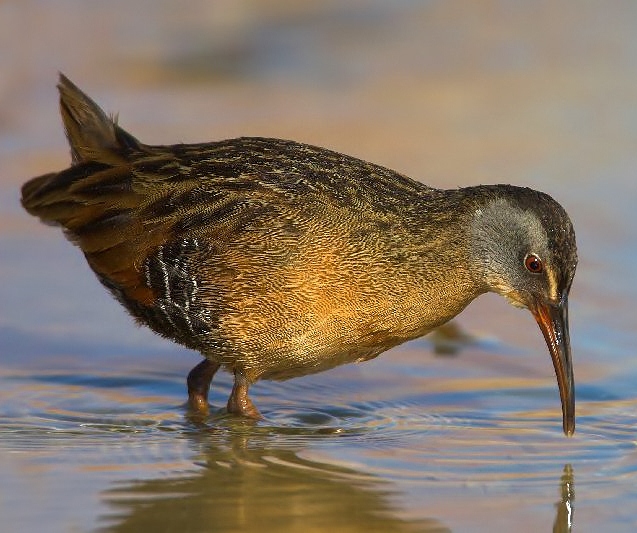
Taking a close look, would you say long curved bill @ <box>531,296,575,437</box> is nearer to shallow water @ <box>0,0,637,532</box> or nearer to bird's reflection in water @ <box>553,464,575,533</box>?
shallow water @ <box>0,0,637,532</box>

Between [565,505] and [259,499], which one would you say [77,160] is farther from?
[565,505]

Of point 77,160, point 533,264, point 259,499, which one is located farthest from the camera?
point 77,160

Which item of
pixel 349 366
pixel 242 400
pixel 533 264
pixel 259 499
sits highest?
pixel 533 264

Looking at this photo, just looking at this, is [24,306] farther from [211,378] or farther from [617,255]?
[617,255]

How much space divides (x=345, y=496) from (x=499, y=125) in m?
6.14

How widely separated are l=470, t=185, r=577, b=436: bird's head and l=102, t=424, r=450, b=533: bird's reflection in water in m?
1.32

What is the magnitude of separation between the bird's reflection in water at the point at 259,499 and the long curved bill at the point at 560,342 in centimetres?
119

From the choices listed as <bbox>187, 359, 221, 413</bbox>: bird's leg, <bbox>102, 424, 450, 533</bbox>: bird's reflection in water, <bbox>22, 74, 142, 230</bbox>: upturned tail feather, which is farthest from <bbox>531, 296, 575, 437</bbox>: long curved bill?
<bbox>22, 74, 142, 230</bbox>: upturned tail feather

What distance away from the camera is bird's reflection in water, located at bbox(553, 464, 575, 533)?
6250 millimetres

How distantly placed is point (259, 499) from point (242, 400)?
1.46m

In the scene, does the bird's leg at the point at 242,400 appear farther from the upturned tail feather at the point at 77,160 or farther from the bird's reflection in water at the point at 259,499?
the upturned tail feather at the point at 77,160

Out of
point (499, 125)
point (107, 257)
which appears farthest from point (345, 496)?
point (499, 125)

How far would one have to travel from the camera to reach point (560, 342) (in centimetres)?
757

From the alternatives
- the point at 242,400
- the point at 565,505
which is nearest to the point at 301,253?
the point at 242,400
